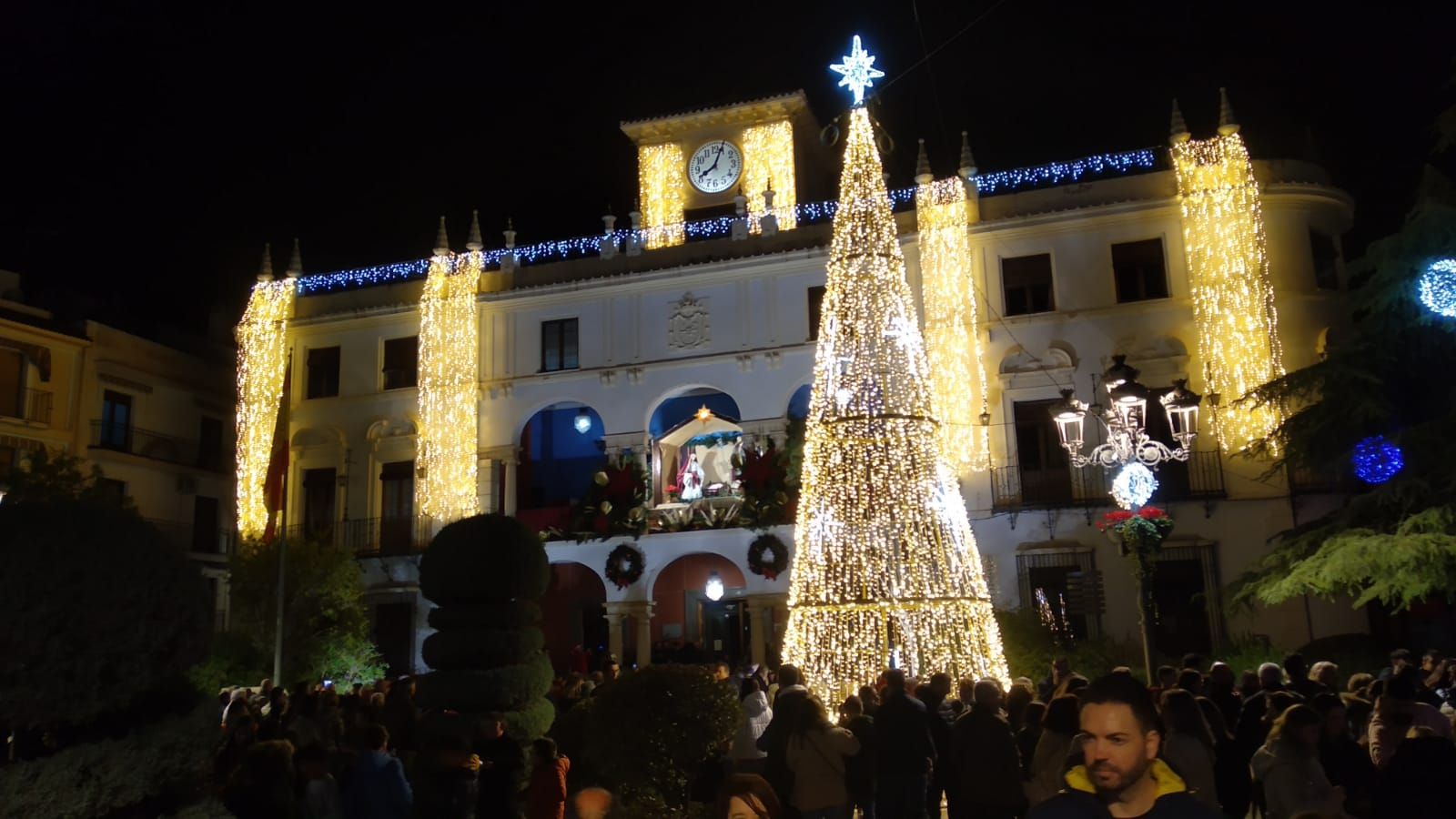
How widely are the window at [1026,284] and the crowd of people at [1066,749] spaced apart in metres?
14.0

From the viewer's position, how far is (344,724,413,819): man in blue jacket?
7.12m

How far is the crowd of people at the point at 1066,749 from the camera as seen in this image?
5993mm

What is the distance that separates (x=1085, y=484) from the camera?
2264cm

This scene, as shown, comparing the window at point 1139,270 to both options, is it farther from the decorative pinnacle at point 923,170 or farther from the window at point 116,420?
the window at point 116,420

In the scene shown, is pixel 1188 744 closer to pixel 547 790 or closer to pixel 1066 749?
pixel 1066 749

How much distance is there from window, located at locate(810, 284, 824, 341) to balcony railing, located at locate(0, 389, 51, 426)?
58.9 feet

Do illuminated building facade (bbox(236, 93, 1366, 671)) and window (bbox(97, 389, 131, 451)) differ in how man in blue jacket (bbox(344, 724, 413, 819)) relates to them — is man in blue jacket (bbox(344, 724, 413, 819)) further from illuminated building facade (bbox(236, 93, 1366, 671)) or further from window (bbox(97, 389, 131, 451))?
window (bbox(97, 389, 131, 451))

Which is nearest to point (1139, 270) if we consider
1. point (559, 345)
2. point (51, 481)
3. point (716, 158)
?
point (716, 158)

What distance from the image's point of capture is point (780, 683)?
10086 mm

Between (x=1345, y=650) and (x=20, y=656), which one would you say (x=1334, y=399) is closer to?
(x=1345, y=650)

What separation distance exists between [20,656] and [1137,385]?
11.3 meters

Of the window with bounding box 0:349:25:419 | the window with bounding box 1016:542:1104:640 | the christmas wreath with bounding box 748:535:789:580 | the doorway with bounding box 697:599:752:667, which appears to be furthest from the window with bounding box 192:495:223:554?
the window with bounding box 1016:542:1104:640

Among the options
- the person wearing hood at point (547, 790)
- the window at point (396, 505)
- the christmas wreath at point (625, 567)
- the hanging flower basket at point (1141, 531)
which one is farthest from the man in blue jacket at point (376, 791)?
the window at point (396, 505)

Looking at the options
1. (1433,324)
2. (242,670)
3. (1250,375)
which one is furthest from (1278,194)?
(242,670)
